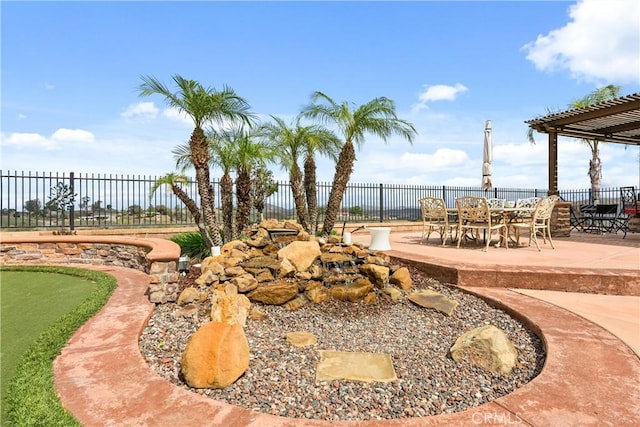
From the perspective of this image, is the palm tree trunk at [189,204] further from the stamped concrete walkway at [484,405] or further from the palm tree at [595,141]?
the palm tree at [595,141]

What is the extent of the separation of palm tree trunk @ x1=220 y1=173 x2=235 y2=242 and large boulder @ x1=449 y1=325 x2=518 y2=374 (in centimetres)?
510

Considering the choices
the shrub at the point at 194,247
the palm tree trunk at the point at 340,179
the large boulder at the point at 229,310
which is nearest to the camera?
the large boulder at the point at 229,310

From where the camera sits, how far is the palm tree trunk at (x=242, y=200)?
7.00 metres

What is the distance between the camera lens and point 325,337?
3.02 m

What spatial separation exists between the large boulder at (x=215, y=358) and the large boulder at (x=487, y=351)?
4.86 ft

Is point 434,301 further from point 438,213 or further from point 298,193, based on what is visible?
point 298,193

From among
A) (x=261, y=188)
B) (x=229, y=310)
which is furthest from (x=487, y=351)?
(x=261, y=188)

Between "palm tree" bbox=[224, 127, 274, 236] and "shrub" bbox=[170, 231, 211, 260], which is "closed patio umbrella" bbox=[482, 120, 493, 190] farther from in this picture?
"shrub" bbox=[170, 231, 211, 260]

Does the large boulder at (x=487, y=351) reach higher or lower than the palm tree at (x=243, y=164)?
lower


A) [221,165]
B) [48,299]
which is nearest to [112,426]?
[48,299]

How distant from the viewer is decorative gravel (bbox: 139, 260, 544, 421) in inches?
77.5

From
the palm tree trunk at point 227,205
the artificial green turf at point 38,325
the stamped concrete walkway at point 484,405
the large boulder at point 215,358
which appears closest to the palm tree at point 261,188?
the palm tree trunk at point 227,205

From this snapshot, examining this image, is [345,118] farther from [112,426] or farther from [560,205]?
[112,426]

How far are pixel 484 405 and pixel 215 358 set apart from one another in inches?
58.0
